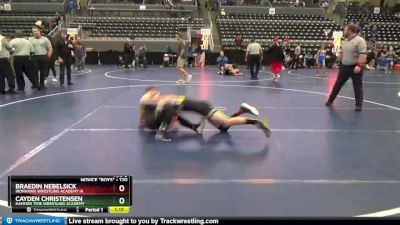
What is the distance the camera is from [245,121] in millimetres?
6008

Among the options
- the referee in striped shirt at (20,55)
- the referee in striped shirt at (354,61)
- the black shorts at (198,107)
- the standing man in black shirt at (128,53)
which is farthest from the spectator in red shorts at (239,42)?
the black shorts at (198,107)

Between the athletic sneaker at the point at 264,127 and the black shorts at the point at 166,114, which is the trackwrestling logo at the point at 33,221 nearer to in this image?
the black shorts at the point at 166,114

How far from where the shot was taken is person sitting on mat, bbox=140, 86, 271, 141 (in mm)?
5812

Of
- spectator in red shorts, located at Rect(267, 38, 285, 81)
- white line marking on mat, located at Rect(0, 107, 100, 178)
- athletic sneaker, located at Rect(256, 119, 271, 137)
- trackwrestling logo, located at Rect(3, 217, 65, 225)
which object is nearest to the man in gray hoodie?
white line marking on mat, located at Rect(0, 107, 100, 178)

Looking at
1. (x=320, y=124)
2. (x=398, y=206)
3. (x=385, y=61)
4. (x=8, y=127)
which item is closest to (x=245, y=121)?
(x=320, y=124)

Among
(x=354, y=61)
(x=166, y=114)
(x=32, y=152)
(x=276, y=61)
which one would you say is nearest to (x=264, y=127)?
(x=166, y=114)

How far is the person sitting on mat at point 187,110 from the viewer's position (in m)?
5.81

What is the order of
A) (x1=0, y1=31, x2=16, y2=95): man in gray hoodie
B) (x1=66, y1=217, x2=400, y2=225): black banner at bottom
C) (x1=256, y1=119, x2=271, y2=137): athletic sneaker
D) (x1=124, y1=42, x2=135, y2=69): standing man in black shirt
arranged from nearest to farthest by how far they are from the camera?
(x1=66, y1=217, x2=400, y2=225): black banner at bottom < (x1=256, y1=119, x2=271, y2=137): athletic sneaker < (x1=0, y1=31, x2=16, y2=95): man in gray hoodie < (x1=124, y1=42, x2=135, y2=69): standing man in black shirt

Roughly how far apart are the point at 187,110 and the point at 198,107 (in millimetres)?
162
